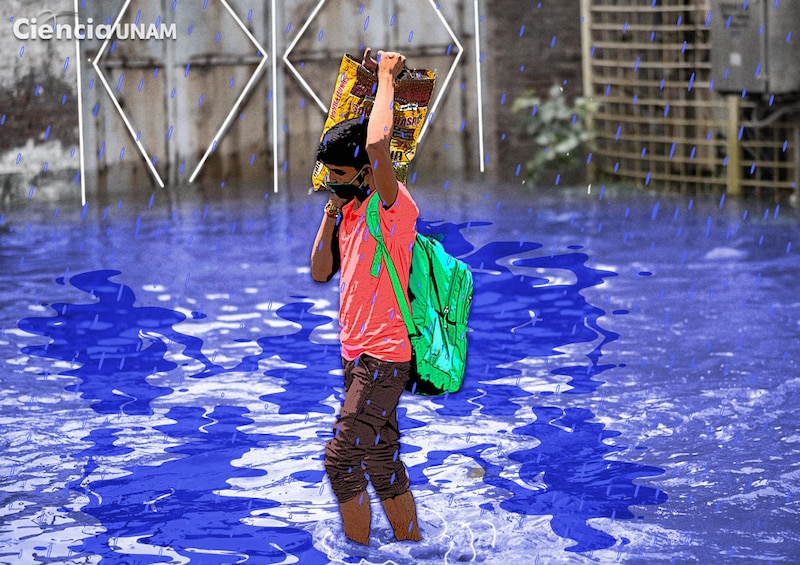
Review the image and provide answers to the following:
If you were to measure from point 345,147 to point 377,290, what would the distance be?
20.1 inches

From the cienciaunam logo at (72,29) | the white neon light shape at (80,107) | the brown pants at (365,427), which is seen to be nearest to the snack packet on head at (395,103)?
the brown pants at (365,427)

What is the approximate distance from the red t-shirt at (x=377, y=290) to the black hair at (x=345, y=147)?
140mm

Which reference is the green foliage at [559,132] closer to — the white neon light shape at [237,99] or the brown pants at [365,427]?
the white neon light shape at [237,99]

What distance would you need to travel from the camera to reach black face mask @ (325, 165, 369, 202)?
185 inches

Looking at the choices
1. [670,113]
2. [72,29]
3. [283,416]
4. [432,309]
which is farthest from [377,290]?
[72,29]

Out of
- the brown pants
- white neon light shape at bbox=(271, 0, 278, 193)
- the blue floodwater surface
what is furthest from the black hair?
white neon light shape at bbox=(271, 0, 278, 193)

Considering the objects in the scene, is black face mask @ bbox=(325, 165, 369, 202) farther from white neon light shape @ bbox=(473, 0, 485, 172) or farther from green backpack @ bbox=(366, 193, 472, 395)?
white neon light shape @ bbox=(473, 0, 485, 172)

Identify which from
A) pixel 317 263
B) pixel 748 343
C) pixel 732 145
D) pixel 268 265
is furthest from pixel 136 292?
pixel 732 145

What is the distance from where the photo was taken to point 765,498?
18.1 feet

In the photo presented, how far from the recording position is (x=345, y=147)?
4.67 m

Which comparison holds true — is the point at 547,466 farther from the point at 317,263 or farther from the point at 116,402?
the point at 116,402

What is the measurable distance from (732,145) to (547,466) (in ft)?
28.1

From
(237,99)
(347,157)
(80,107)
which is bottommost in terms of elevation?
(347,157)

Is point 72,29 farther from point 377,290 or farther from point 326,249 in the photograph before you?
point 377,290
